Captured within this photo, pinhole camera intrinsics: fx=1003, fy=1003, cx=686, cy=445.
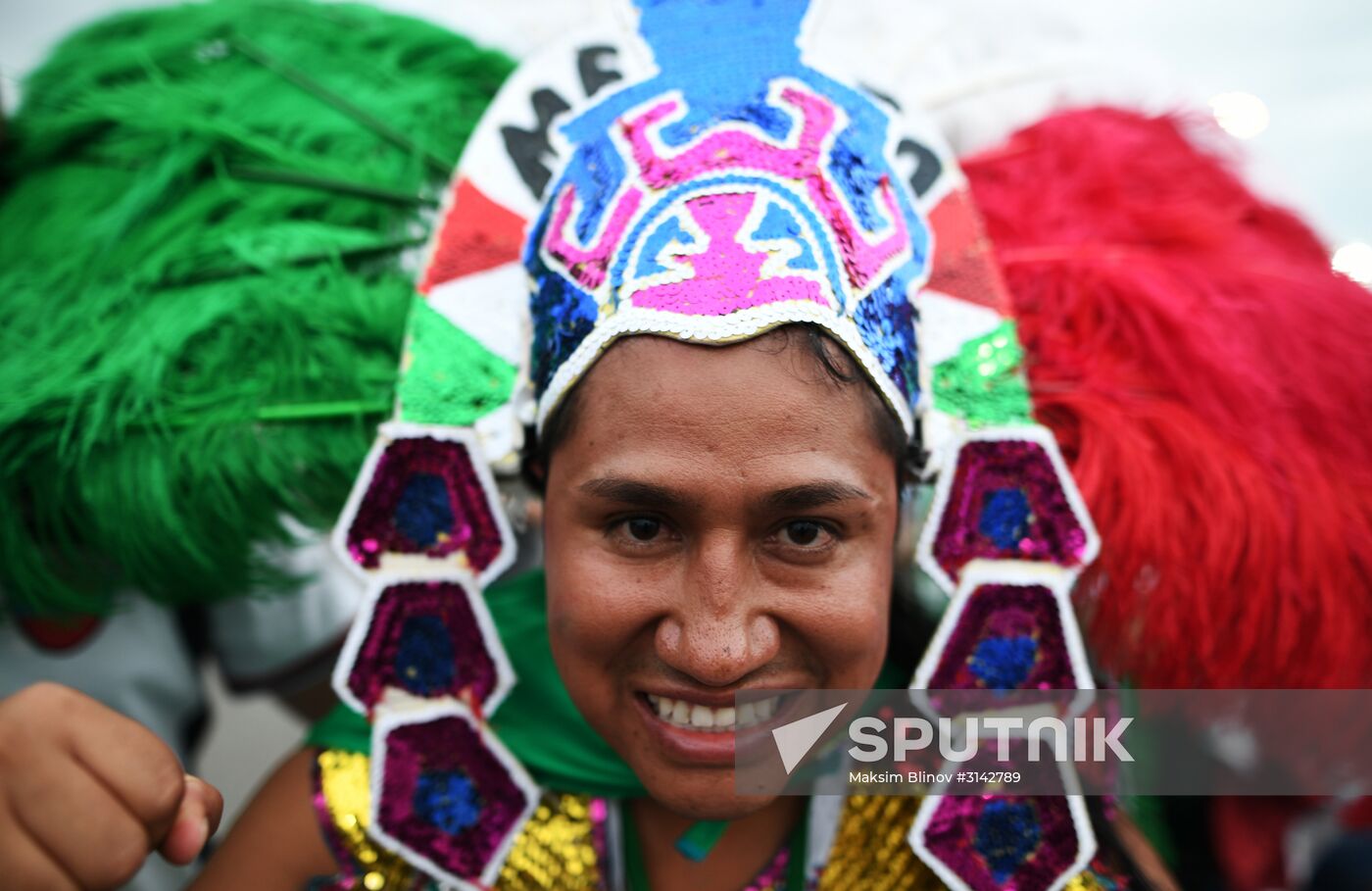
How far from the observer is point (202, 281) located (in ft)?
4.19

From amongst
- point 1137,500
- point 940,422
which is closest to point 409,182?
point 940,422

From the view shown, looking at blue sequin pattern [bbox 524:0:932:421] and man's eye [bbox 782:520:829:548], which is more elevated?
blue sequin pattern [bbox 524:0:932:421]

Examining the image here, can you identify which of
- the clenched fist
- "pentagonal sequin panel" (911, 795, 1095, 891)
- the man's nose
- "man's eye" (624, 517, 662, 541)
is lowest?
the clenched fist

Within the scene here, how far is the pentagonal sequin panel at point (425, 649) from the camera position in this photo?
1.12 m

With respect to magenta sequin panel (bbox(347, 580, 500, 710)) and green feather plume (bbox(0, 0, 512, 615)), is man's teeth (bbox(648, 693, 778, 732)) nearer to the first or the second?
magenta sequin panel (bbox(347, 580, 500, 710))

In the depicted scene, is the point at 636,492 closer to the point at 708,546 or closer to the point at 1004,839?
the point at 708,546

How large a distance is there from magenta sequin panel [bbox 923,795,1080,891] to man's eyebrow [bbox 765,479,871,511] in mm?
419

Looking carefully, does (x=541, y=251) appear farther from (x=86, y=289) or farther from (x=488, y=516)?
(x=86, y=289)

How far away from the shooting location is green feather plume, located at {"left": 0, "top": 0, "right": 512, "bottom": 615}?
1.18 meters

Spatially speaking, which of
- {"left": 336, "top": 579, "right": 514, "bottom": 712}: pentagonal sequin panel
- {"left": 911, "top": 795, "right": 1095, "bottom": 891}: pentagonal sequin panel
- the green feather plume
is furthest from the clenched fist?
{"left": 911, "top": 795, "right": 1095, "bottom": 891}: pentagonal sequin panel

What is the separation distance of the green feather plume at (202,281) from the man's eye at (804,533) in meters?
0.56

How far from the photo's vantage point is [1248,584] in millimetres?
1153

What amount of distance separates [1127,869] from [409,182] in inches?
49.2

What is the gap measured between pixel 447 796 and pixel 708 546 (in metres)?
0.49
